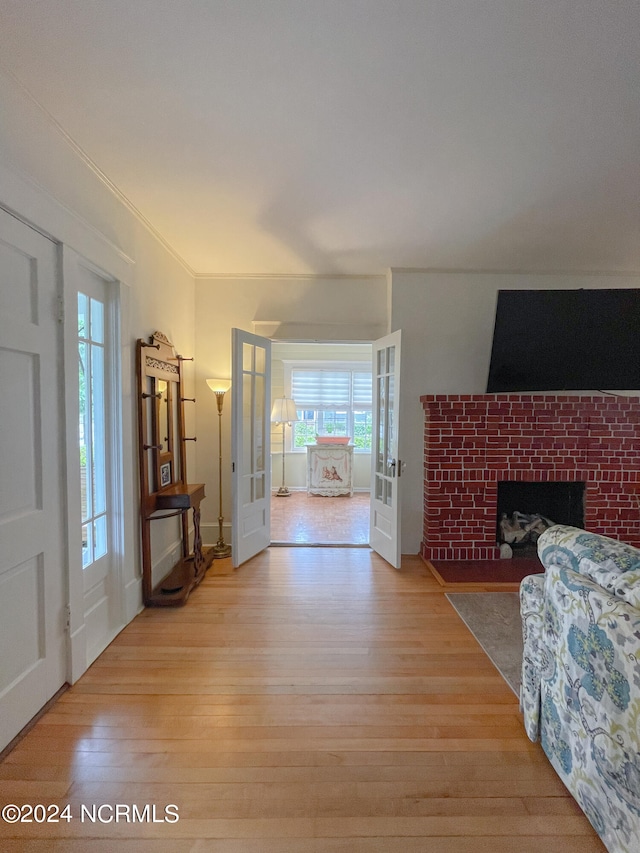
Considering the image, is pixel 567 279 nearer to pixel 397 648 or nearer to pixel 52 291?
pixel 397 648

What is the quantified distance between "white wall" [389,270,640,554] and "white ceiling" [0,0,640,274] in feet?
2.53

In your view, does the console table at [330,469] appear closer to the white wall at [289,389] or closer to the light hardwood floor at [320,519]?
the light hardwood floor at [320,519]

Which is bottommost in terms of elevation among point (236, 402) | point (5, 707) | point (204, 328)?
point (5, 707)

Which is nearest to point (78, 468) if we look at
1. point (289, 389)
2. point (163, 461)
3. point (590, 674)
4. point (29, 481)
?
point (29, 481)

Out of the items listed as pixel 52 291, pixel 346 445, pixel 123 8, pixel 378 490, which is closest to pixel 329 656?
pixel 378 490

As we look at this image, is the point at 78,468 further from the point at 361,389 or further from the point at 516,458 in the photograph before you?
the point at 361,389

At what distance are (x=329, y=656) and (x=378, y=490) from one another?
5.81ft

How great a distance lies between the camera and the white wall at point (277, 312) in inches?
145

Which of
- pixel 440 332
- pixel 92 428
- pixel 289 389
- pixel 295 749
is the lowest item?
pixel 295 749

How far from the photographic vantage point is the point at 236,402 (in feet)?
10.4

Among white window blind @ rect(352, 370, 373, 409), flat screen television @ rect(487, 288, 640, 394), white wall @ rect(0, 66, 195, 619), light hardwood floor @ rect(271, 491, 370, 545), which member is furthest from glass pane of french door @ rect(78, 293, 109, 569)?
white window blind @ rect(352, 370, 373, 409)

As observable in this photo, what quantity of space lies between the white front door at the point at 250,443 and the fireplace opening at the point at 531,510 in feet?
7.46

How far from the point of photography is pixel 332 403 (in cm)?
685

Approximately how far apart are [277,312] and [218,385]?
3.03ft
